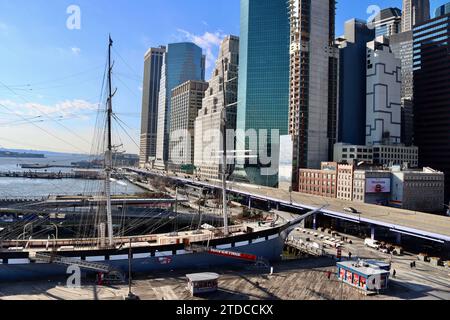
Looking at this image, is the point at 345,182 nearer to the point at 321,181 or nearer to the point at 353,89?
the point at 321,181

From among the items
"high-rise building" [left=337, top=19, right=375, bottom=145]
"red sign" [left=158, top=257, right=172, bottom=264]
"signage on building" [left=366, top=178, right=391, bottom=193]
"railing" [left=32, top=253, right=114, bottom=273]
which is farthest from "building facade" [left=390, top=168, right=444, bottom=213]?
"railing" [left=32, top=253, right=114, bottom=273]

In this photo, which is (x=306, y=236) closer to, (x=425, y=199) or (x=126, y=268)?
(x=126, y=268)

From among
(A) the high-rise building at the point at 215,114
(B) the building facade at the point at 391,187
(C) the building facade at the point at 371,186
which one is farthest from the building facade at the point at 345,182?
(A) the high-rise building at the point at 215,114

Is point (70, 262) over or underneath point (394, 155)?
underneath

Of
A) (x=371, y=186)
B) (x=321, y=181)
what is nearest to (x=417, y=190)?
(x=371, y=186)

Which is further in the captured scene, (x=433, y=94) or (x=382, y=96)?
(x=433, y=94)

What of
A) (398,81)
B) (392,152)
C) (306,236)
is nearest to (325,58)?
(398,81)
